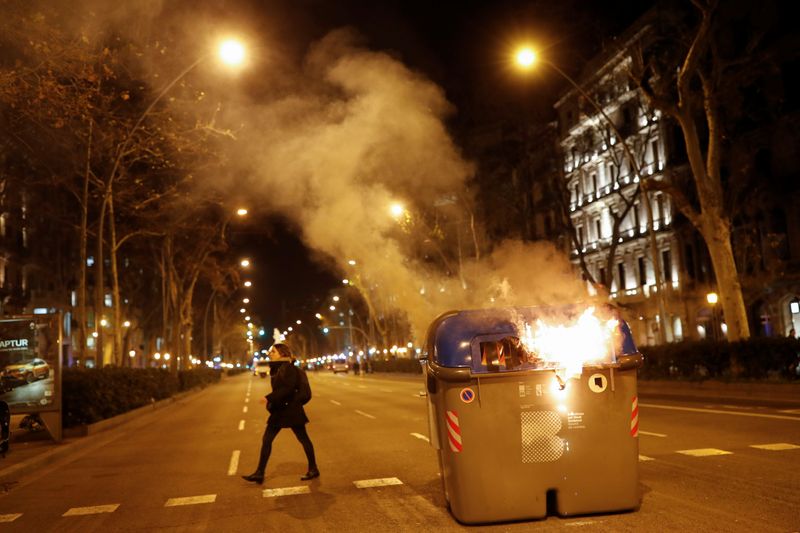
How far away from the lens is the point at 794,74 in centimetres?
3762

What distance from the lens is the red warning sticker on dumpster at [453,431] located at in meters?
6.83

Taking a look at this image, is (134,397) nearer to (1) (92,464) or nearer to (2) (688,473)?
(1) (92,464)

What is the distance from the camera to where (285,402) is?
32.9ft

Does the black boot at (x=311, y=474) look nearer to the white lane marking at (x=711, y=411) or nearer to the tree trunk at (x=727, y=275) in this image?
the white lane marking at (x=711, y=411)

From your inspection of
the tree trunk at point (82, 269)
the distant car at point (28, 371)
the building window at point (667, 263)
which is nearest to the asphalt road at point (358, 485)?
the distant car at point (28, 371)

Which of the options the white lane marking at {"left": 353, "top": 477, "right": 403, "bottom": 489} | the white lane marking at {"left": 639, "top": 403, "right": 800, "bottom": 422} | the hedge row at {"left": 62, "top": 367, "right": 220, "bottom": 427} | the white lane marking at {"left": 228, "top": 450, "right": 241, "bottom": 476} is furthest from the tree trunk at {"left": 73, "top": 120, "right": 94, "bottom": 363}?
the white lane marking at {"left": 639, "top": 403, "right": 800, "bottom": 422}

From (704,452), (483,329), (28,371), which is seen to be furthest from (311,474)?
(28,371)

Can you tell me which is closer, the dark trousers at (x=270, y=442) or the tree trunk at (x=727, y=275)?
the dark trousers at (x=270, y=442)

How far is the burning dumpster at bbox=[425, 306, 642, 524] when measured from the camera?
22.3ft

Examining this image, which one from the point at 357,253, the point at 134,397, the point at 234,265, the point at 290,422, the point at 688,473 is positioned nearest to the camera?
the point at 688,473

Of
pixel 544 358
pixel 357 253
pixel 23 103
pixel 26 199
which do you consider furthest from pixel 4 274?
pixel 544 358

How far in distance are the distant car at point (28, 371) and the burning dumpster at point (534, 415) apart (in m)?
11.0

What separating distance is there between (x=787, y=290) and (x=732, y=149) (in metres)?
7.32

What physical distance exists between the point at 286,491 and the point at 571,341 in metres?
4.21
